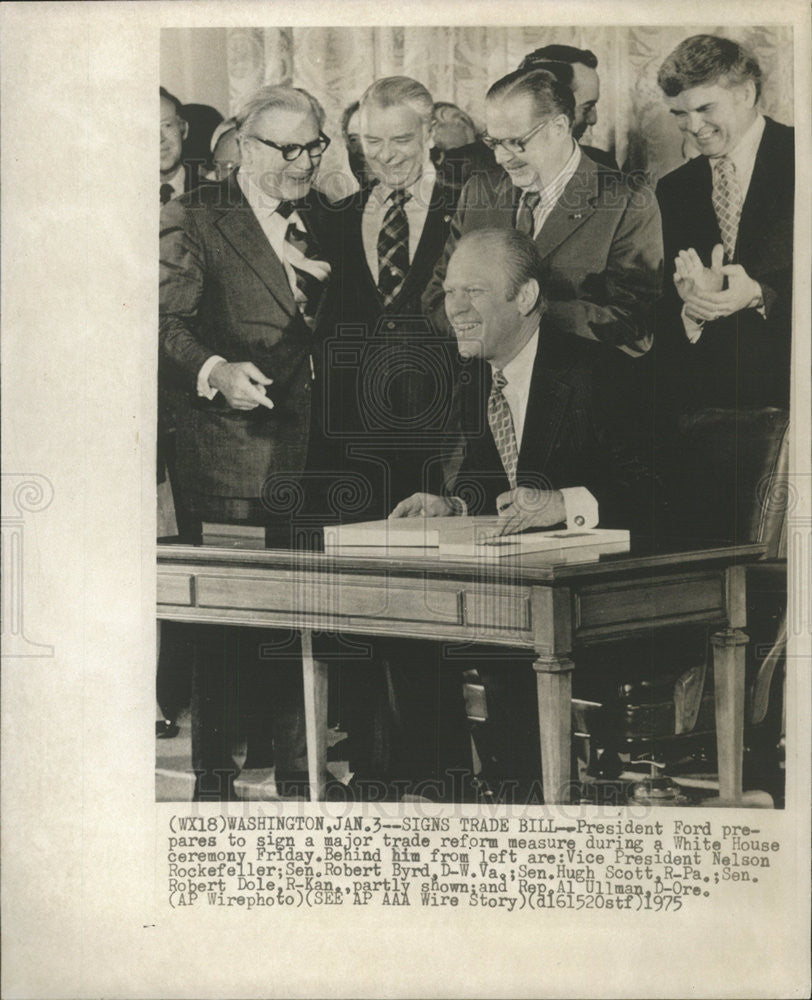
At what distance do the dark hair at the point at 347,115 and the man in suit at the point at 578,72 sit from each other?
1.66ft

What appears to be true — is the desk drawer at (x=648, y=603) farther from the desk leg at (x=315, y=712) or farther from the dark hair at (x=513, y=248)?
the dark hair at (x=513, y=248)

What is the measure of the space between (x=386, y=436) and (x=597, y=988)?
1.73 meters

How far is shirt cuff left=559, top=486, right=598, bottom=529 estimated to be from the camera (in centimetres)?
309

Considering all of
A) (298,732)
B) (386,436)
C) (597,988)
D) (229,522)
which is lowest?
(597,988)

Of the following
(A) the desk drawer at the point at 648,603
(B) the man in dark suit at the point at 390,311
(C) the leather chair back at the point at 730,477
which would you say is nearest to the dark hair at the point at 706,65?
(B) the man in dark suit at the point at 390,311

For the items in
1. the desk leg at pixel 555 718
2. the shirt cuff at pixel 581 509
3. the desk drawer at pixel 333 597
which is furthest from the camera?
the shirt cuff at pixel 581 509

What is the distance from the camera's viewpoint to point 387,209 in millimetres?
3158

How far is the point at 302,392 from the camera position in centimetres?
316

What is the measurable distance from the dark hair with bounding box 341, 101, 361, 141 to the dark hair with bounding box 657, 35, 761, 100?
2.98 feet

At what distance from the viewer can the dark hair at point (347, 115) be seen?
10.3ft

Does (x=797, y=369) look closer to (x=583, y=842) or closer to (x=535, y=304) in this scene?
(x=535, y=304)

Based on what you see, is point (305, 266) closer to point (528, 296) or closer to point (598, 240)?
point (528, 296)

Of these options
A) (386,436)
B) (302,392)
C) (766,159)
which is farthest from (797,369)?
(302,392)

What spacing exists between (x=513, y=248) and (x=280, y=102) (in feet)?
2.72
